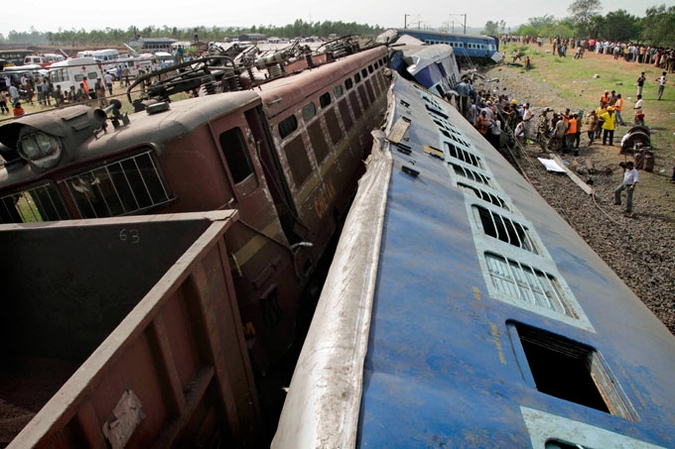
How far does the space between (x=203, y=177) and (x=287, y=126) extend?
2.14m

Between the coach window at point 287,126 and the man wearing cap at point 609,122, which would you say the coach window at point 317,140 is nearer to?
the coach window at point 287,126

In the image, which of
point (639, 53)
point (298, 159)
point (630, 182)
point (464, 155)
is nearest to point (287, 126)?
point (298, 159)

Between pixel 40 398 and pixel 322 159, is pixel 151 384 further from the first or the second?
pixel 322 159

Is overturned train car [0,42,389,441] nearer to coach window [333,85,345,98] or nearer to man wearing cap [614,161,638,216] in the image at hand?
coach window [333,85,345,98]

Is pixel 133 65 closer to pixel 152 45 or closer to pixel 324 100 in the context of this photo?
pixel 152 45

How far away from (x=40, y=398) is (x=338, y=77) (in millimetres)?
7372

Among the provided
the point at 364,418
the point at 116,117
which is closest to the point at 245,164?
the point at 116,117

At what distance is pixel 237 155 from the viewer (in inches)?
197

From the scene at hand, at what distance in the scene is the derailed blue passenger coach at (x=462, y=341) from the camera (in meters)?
2.37

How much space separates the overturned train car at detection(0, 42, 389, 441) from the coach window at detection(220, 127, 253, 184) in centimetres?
1

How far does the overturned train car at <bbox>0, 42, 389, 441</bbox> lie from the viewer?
4.18m

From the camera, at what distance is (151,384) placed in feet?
8.20

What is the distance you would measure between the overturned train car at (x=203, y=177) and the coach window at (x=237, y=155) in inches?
0.5

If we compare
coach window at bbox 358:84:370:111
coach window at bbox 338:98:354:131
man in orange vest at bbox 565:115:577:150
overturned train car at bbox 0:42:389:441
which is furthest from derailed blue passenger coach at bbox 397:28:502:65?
overturned train car at bbox 0:42:389:441
